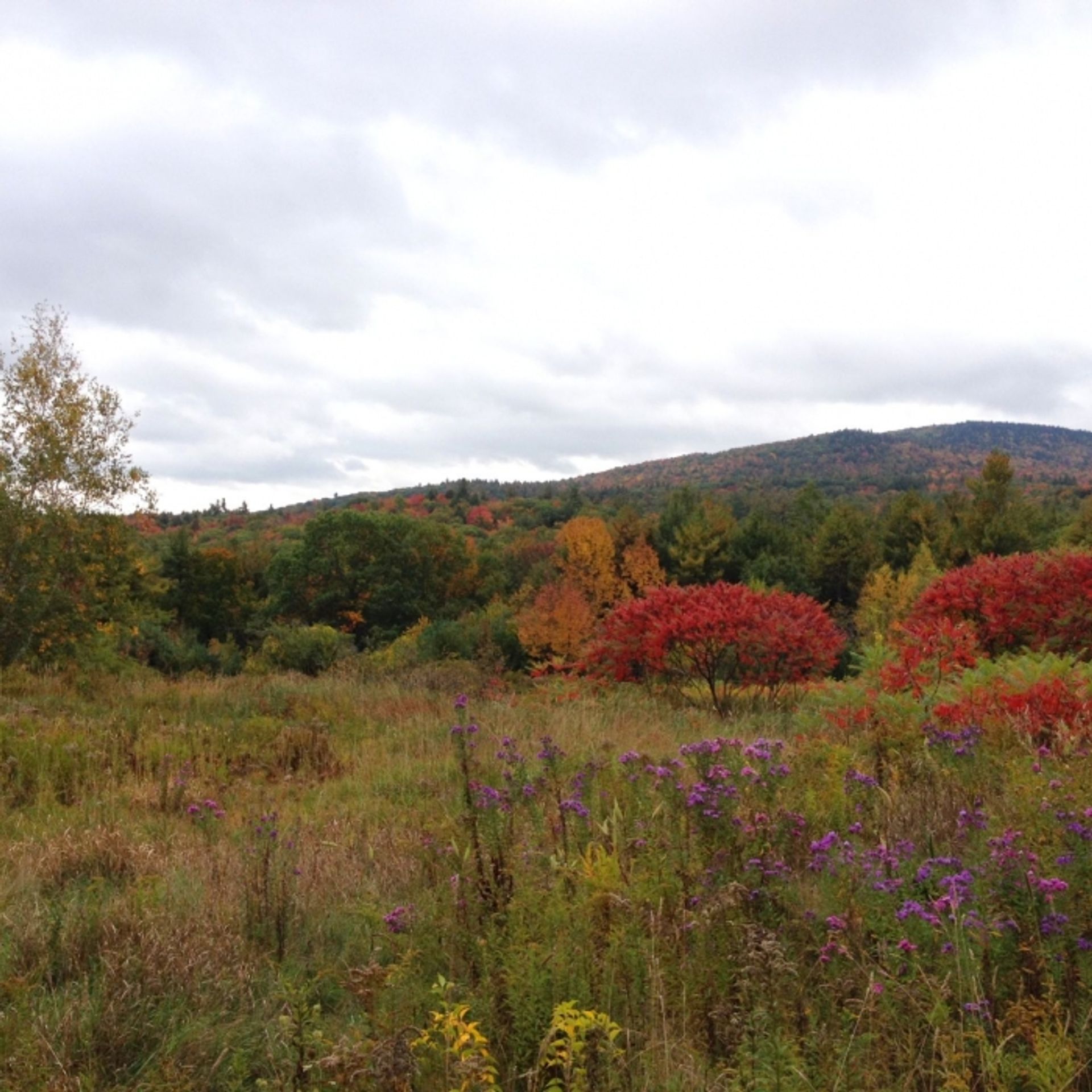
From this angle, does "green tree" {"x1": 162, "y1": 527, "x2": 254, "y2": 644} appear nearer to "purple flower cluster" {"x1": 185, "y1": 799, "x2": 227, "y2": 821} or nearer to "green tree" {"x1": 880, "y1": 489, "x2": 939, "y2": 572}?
"green tree" {"x1": 880, "y1": 489, "x2": 939, "y2": 572}

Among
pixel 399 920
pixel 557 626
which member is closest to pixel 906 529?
pixel 557 626

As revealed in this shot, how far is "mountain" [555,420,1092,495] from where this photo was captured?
375ft

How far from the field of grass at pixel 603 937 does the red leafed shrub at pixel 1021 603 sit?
5.17 metres

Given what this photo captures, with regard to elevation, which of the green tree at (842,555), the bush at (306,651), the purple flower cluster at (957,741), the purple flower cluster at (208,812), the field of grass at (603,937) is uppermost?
the green tree at (842,555)

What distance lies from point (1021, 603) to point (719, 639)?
12.1 feet

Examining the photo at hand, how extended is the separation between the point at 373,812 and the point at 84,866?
1919mm

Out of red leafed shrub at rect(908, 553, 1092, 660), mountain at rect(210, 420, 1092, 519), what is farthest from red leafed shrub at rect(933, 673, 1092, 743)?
mountain at rect(210, 420, 1092, 519)

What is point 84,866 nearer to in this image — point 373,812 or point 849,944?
point 373,812

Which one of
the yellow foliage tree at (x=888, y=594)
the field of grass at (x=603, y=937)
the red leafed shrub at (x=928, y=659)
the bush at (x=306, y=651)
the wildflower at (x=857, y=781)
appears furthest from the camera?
the yellow foliage tree at (x=888, y=594)

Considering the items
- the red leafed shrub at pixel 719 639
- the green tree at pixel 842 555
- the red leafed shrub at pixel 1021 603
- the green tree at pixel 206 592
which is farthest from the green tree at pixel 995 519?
the green tree at pixel 206 592

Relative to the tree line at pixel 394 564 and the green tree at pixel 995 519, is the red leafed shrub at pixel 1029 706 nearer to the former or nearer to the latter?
the tree line at pixel 394 564

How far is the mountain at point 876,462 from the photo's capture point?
114 meters

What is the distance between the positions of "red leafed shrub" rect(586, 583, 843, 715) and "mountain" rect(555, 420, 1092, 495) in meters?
90.8

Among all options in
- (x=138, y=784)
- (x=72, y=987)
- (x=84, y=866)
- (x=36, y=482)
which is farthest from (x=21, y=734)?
(x=36, y=482)
